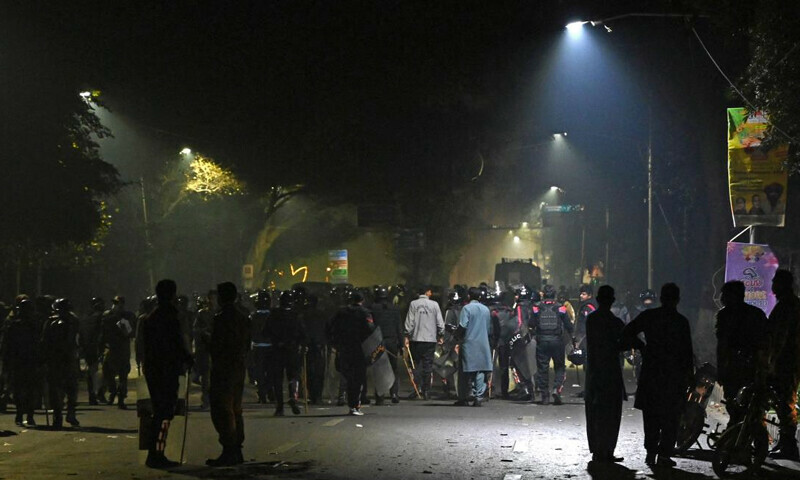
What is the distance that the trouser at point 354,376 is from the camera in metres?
15.8

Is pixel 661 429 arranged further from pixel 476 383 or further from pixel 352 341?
pixel 476 383

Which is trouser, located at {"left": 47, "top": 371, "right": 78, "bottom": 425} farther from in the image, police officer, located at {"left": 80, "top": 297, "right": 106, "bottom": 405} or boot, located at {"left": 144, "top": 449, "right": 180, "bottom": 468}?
boot, located at {"left": 144, "top": 449, "right": 180, "bottom": 468}

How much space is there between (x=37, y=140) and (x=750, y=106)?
512 inches

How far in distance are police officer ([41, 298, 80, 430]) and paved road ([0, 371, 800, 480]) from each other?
1.32 ft

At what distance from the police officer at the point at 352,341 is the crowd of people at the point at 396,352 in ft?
0.07

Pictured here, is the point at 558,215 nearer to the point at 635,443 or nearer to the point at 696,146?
the point at 696,146

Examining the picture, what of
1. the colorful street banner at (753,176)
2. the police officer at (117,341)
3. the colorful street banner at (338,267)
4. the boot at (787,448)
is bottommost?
the boot at (787,448)

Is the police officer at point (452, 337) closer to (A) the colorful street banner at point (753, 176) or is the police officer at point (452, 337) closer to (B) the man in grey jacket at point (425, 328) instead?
(B) the man in grey jacket at point (425, 328)

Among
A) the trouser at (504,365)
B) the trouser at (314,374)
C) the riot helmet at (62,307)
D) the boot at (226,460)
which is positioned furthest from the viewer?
the trouser at (504,365)

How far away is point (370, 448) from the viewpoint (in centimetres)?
1201

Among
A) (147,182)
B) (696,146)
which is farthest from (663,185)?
(147,182)

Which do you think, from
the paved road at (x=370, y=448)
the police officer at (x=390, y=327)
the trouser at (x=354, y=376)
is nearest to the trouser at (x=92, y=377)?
the paved road at (x=370, y=448)

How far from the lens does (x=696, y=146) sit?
74.0 feet

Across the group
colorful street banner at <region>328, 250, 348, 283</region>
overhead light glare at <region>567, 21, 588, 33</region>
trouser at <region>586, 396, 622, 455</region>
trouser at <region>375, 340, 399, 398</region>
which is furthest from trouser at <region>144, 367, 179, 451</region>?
colorful street banner at <region>328, 250, 348, 283</region>
